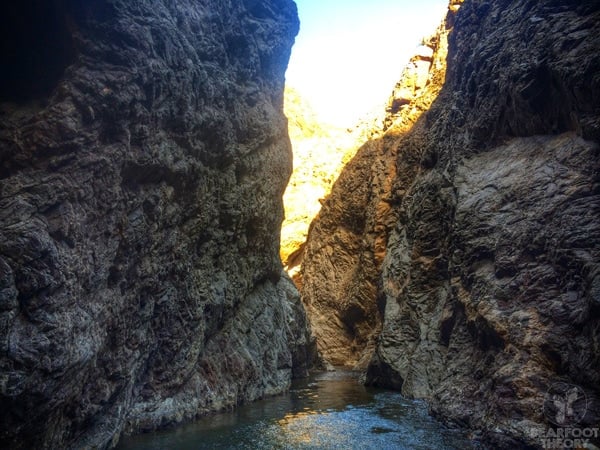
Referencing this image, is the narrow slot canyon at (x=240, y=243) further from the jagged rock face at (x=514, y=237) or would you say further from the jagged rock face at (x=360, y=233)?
the jagged rock face at (x=360, y=233)

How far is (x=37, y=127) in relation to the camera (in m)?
8.52

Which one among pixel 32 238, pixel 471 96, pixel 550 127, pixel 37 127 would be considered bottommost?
pixel 32 238

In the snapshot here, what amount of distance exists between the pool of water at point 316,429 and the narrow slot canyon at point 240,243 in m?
0.11

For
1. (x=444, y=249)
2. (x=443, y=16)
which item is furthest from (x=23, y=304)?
(x=443, y=16)

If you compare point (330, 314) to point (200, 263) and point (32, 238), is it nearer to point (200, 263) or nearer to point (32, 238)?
point (200, 263)

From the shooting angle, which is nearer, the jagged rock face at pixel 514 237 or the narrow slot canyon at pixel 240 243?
the narrow slot canyon at pixel 240 243

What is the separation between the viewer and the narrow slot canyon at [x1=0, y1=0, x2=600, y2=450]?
27.5 ft

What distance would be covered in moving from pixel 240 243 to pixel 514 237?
384 inches

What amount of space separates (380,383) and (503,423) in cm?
1211

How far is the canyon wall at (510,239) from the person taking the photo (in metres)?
9.63
